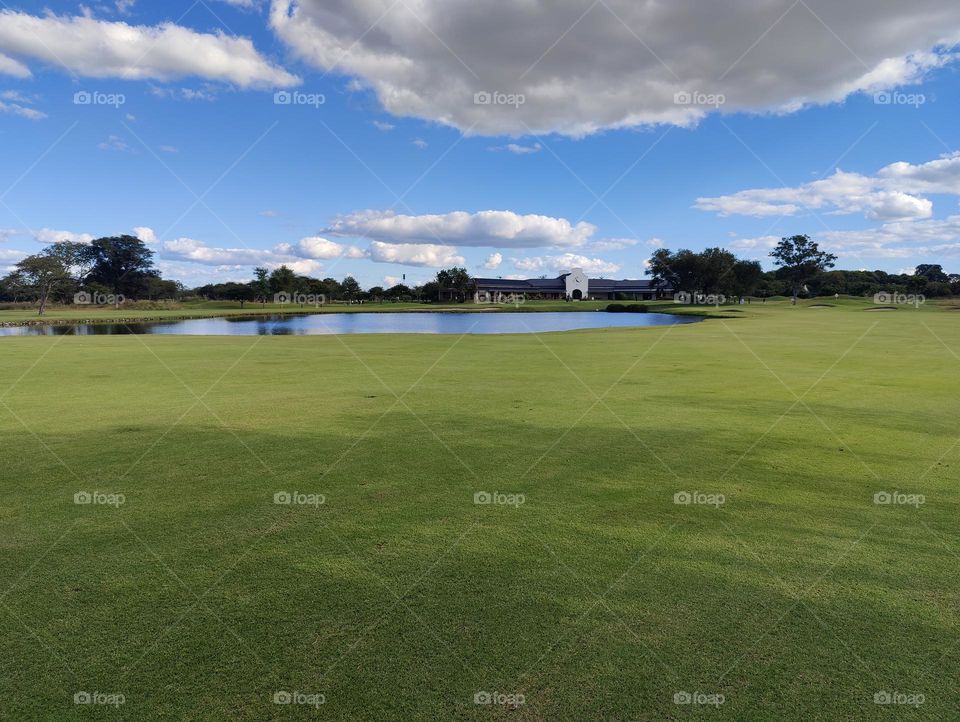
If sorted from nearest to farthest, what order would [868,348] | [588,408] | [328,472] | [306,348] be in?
[328,472]
[588,408]
[868,348]
[306,348]

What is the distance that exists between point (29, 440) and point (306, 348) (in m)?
17.1

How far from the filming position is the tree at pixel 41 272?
79438 mm

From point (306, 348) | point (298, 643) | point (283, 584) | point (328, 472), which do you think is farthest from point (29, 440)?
point (306, 348)

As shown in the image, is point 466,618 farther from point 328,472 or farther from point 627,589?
point 328,472

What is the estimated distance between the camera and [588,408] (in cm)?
1138
